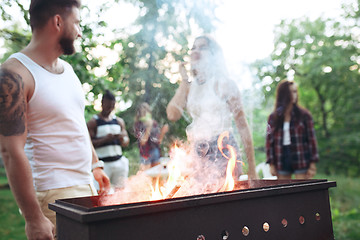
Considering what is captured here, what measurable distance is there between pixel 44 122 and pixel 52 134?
82 millimetres

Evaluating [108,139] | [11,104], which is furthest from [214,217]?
[108,139]

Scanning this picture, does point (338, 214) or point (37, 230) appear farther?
point (338, 214)

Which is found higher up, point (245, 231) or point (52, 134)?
point (52, 134)

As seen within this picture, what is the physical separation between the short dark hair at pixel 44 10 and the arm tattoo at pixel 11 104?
46cm

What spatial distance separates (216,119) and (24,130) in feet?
4.93

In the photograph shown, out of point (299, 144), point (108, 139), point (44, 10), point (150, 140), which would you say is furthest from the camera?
point (150, 140)

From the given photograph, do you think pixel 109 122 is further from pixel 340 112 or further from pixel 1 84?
pixel 340 112

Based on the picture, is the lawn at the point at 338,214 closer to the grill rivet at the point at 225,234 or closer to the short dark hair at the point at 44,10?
the grill rivet at the point at 225,234

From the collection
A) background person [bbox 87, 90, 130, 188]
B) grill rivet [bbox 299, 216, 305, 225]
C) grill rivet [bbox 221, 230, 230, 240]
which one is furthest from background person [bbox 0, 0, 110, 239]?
background person [bbox 87, 90, 130, 188]

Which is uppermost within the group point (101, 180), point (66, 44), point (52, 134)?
point (66, 44)

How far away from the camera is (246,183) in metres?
2.12

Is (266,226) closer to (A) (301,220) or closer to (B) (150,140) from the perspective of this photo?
(A) (301,220)

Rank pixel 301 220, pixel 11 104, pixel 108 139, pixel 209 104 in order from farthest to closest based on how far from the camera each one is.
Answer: pixel 108 139, pixel 209 104, pixel 301 220, pixel 11 104

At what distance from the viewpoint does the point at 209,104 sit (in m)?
2.66
